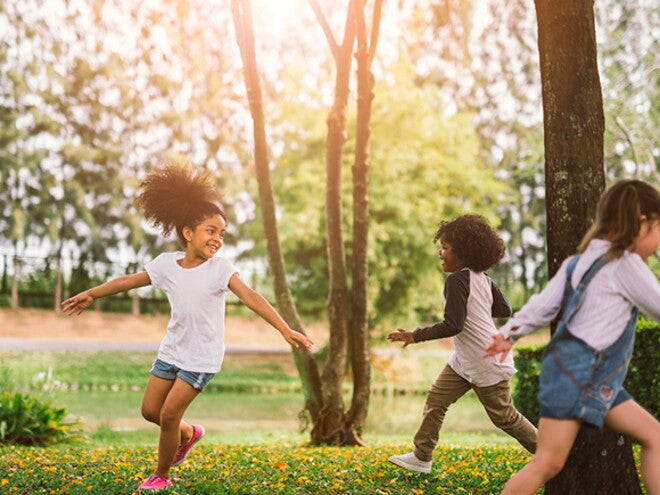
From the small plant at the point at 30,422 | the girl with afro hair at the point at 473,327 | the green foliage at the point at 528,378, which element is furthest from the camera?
the green foliage at the point at 528,378

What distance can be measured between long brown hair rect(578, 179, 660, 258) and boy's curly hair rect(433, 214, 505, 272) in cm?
154

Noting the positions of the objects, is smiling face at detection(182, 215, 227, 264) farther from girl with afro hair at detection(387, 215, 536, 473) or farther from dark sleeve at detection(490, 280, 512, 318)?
dark sleeve at detection(490, 280, 512, 318)

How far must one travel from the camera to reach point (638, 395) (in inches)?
390

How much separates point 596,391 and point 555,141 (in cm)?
180

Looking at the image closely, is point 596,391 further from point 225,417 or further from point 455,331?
point 225,417

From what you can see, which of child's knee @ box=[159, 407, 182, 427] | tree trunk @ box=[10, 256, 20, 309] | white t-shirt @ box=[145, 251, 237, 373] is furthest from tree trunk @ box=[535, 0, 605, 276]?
tree trunk @ box=[10, 256, 20, 309]

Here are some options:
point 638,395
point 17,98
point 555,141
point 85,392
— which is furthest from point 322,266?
point 555,141

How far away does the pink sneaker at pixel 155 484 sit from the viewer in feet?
18.1

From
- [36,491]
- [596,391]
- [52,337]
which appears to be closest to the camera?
[596,391]

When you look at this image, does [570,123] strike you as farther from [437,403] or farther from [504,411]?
[437,403]

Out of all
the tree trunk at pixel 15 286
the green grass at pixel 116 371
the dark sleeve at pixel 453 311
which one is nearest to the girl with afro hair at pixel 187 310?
the dark sleeve at pixel 453 311

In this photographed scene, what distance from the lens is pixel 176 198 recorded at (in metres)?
5.82

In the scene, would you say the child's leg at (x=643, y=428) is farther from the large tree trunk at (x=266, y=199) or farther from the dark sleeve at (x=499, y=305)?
the large tree trunk at (x=266, y=199)

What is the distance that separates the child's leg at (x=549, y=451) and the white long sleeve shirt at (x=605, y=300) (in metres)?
0.40
